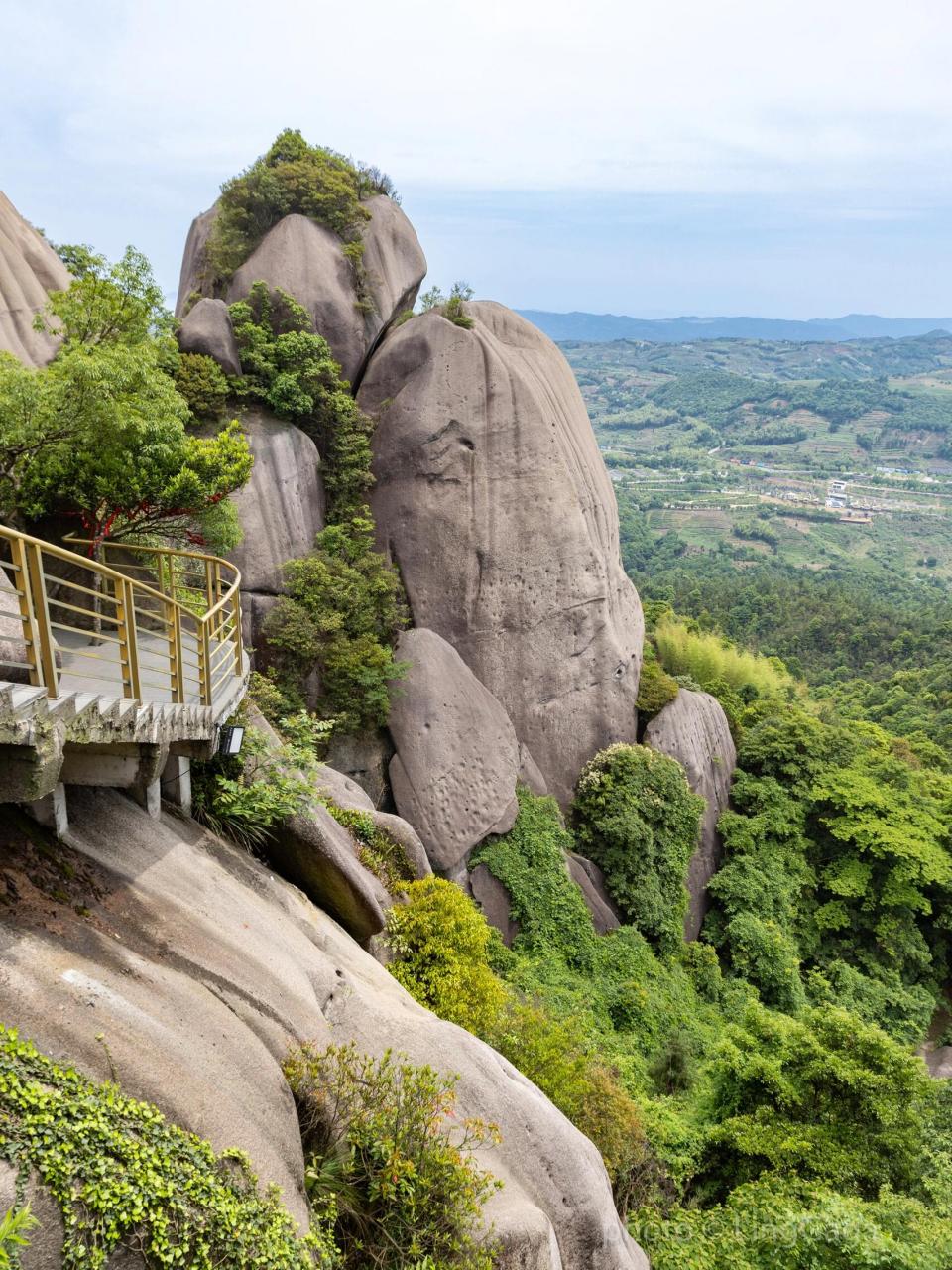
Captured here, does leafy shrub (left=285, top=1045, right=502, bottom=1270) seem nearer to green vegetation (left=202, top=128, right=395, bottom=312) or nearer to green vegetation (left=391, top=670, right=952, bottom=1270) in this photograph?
green vegetation (left=391, top=670, right=952, bottom=1270)

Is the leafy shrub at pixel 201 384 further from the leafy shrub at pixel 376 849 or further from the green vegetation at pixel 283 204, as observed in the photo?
the leafy shrub at pixel 376 849

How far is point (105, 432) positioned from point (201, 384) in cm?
938

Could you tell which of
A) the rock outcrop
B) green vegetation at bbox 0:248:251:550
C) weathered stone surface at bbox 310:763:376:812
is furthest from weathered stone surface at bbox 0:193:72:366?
weathered stone surface at bbox 310:763:376:812

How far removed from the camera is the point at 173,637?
292 inches

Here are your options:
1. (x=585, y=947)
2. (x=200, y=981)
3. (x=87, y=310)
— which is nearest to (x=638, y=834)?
(x=585, y=947)

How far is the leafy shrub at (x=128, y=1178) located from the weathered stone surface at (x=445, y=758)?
14.0 meters

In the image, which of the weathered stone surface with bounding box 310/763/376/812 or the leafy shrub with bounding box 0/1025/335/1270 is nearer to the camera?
the leafy shrub with bounding box 0/1025/335/1270

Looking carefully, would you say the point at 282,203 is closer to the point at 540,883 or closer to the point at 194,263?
the point at 194,263

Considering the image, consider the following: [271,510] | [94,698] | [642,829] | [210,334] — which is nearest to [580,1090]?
[94,698]

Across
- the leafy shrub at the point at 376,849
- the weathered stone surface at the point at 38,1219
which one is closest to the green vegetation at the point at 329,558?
the leafy shrub at the point at 376,849

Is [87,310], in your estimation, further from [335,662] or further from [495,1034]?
[495,1034]

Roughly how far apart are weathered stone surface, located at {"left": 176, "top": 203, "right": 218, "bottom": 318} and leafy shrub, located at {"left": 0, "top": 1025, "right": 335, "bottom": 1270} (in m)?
23.7

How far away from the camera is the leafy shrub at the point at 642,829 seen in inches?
813

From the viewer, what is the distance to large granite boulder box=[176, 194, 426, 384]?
70.0 ft
